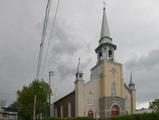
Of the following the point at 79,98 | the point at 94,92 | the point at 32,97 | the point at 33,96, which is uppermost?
the point at 94,92

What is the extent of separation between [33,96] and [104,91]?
529 inches

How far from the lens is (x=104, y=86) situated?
53625 mm

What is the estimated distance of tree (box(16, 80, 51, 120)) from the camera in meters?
55.8

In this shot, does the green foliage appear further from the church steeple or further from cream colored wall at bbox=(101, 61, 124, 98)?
the church steeple

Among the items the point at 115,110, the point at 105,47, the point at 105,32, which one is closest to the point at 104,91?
the point at 115,110

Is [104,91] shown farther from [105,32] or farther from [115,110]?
Answer: [105,32]

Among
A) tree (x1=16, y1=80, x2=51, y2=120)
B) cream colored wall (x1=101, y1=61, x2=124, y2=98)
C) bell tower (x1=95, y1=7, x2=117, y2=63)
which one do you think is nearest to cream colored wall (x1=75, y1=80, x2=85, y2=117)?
cream colored wall (x1=101, y1=61, x2=124, y2=98)

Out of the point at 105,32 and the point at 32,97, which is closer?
the point at 32,97

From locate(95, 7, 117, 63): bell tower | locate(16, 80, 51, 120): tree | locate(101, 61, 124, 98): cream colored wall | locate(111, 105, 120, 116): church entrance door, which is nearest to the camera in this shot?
locate(111, 105, 120, 116): church entrance door

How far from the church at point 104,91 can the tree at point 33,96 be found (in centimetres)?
503

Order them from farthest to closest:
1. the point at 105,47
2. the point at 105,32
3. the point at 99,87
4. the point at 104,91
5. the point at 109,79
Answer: the point at 105,32 < the point at 105,47 < the point at 99,87 < the point at 109,79 < the point at 104,91

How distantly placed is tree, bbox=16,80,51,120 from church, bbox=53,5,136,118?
198 inches

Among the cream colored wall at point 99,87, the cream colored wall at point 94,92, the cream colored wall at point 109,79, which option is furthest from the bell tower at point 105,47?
the cream colored wall at point 94,92

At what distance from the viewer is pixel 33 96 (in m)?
56.0
